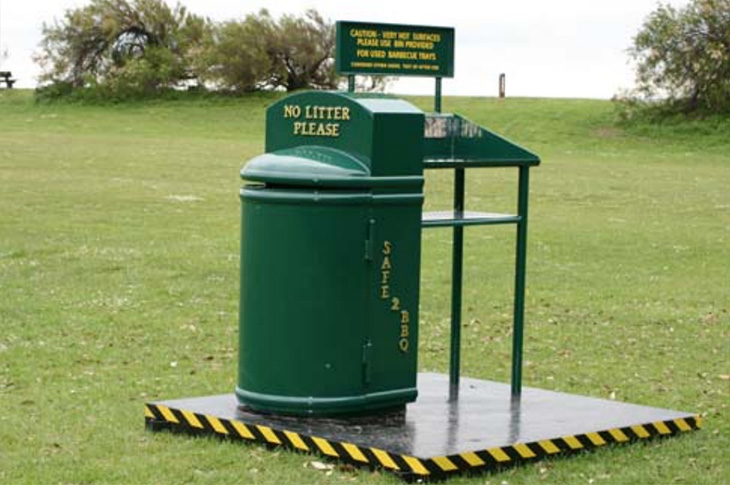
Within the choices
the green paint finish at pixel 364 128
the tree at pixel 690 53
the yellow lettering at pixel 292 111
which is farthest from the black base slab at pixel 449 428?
the tree at pixel 690 53

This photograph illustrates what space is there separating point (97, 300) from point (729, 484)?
9.24 metres

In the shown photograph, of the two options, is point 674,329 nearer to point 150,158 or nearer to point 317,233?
point 317,233

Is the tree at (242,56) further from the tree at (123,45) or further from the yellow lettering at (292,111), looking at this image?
the yellow lettering at (292,111)

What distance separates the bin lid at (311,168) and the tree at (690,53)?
148ft

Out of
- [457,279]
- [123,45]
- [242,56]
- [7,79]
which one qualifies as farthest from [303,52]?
[457,279]

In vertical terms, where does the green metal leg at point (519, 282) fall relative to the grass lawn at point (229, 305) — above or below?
above

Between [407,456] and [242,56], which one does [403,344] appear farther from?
[242,56]

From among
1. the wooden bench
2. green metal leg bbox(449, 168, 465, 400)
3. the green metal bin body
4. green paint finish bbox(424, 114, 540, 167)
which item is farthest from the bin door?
the wooden bench

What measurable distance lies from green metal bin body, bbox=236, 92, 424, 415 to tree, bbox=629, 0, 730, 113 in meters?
44.9

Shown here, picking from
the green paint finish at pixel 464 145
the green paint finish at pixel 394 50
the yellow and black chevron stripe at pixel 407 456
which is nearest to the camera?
the yellow and black chevron stripe at pixel 407 456

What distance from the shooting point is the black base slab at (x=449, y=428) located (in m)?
8.55

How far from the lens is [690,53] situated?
53219mm

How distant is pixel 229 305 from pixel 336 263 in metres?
7.46

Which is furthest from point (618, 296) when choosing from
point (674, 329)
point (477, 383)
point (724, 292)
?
point (477, 383)
